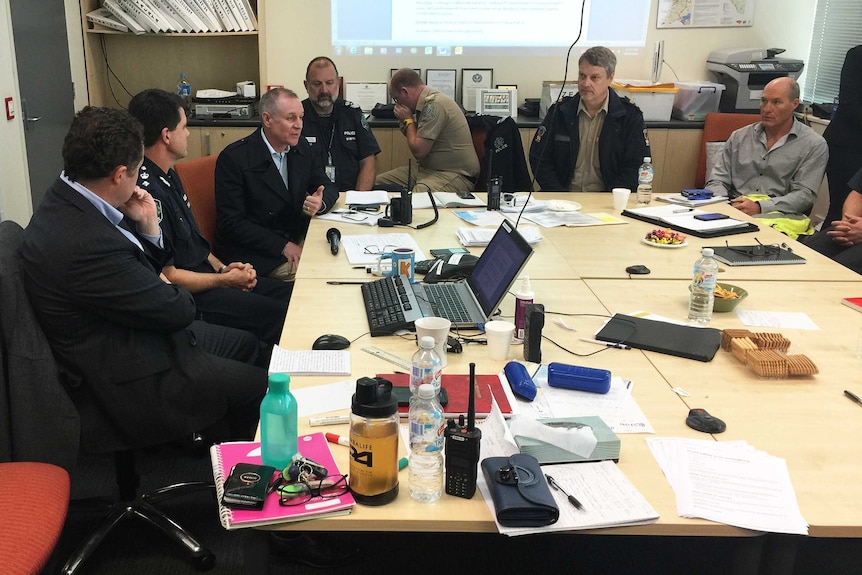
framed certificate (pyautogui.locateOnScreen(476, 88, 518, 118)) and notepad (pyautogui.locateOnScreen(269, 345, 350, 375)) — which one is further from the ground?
framed certificate (pyautogui.locateOnScreen(476, 88, 518, 118))

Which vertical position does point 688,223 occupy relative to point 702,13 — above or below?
below

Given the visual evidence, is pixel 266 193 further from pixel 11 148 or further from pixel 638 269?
pixel 638 269

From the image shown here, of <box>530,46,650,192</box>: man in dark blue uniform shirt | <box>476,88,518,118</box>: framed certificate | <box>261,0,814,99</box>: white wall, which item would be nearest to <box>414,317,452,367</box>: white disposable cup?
<box>530,46,650,192</box>: man in dark blue uniform shirt

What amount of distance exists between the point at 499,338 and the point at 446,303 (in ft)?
1.22

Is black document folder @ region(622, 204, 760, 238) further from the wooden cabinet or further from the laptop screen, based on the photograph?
the wooden cabinet

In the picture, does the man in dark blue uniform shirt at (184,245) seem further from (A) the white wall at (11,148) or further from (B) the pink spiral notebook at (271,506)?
(A) the white wall at (11,148)

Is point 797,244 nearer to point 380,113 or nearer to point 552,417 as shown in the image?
point 552,417

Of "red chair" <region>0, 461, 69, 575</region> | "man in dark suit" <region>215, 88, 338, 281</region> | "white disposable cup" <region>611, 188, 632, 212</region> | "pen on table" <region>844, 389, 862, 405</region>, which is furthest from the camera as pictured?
"white disposable cup" <region>611, 188, 632, 212</region>

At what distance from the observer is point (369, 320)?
2.08 meters

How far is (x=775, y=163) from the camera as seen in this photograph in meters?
3.96

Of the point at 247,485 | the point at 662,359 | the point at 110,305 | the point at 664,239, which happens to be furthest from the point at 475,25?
the point at 247,485

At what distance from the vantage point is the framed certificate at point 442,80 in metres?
5.23

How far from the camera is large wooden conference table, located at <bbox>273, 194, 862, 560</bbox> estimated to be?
1.28 meters

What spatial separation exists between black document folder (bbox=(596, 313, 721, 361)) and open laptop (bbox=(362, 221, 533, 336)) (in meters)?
0.29
